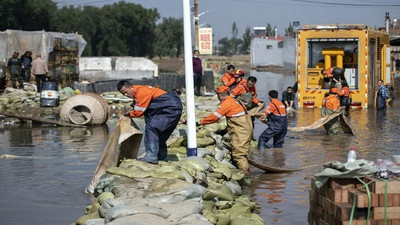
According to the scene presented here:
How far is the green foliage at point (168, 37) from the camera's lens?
4544 inches

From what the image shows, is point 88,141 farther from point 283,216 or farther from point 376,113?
point 376,113

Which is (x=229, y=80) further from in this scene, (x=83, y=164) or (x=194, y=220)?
(x=194, y=220)

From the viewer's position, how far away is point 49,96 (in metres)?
23.4

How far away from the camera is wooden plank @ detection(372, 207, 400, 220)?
7031 mm

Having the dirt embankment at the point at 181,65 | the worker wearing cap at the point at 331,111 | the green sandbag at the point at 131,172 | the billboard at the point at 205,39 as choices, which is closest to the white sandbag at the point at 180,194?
the green sandbag at the point at 131,172

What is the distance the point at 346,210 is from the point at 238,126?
5.51 meters

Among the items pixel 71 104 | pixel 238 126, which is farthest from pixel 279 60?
pixel 238 126

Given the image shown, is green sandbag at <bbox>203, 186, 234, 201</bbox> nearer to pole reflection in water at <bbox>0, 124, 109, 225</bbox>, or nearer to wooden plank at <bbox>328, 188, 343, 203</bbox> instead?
pole reflection in water at <bbox>0, 124, 109, 225</bbox>

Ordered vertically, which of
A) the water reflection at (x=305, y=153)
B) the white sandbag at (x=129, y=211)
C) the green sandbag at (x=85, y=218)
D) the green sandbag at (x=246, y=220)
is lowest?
the water reflection at (x=305, y=153)

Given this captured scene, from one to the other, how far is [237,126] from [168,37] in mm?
108306

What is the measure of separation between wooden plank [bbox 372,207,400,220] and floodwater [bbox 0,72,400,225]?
2174mm

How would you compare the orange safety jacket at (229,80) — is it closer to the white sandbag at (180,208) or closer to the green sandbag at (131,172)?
the green sandbag at (131,172)

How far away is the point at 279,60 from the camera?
322 ft

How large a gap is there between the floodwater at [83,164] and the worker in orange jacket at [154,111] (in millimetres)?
1102
